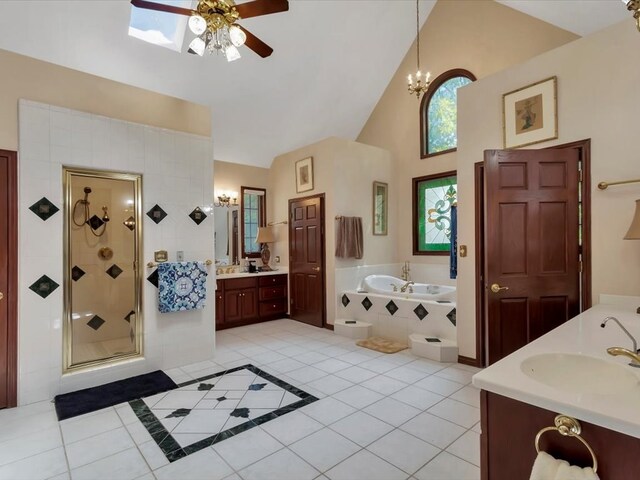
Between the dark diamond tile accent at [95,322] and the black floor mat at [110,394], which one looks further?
the dark diamond tile accent at [95,322]

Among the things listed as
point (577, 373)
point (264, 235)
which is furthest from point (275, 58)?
point (577, 373)

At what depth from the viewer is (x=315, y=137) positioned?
6133 millimetres

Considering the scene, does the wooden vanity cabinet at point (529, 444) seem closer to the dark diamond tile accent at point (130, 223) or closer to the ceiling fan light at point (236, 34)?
the ceiling fan light at point (236, 34)

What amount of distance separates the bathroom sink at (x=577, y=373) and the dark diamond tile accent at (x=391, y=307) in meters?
2.93

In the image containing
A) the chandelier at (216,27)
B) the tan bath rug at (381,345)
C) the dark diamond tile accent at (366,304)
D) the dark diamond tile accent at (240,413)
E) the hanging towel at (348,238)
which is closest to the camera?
the chandelier at (216,27)

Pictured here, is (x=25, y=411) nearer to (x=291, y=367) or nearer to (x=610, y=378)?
(x=291, y=367)

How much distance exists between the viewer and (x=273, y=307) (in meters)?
5.66

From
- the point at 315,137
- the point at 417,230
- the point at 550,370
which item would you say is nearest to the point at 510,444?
the point at 550,370

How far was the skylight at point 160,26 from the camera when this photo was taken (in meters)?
3.73

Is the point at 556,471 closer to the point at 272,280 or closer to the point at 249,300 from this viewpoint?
the point at 249,300

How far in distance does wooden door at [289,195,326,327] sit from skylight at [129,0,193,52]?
272 cm

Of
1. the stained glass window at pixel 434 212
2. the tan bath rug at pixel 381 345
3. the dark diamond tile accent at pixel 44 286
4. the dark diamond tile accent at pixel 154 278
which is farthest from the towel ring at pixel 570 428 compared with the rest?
the stained glass window at pixel 434 212

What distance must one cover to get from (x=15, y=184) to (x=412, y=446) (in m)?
3.56

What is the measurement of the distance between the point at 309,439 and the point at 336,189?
3473 millimetres
